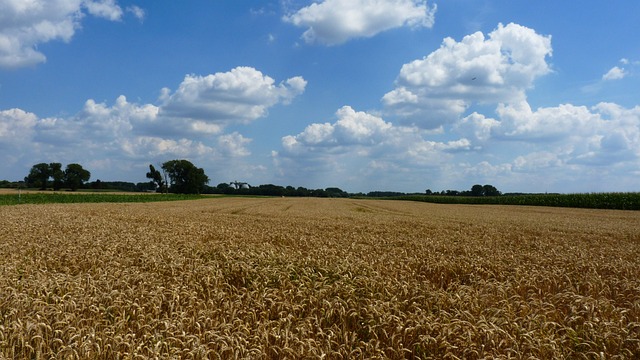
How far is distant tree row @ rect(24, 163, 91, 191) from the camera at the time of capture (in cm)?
12012

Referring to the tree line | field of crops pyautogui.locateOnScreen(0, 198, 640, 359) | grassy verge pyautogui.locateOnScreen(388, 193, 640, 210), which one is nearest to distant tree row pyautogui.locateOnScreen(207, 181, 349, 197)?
the tree line

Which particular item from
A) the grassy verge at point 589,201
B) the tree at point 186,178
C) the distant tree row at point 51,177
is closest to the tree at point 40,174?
the distant tree row at point 51,177

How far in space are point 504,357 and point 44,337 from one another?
5102 mm

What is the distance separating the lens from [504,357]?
163 inches

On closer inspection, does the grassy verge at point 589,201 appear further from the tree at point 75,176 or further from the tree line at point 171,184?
the tree at point 75,176

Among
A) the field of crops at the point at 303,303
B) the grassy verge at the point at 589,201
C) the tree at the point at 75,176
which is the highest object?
the tree at the point at 75,176

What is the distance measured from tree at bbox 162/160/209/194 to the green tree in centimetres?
3309

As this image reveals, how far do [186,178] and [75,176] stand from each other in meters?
33.0

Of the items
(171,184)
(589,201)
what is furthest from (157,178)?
(589,201)

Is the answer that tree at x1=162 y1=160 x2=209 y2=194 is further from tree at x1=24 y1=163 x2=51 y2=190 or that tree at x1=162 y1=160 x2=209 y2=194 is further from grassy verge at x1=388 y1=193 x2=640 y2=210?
grassy verge at x1=388 y1=193 x2=640 y2=210

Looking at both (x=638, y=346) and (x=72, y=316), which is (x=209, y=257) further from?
(x=638, y=346)

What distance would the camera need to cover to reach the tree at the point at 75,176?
124512 mm

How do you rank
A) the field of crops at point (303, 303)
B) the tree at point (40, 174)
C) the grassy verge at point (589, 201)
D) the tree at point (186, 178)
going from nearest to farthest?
the field of crops at point (303, 303), the grassy verge at point (589, 201), the tree at point (40, 174), the tree at point (186, 178)

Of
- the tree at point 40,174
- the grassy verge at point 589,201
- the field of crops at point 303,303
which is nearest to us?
the field of crops at point 303,303
